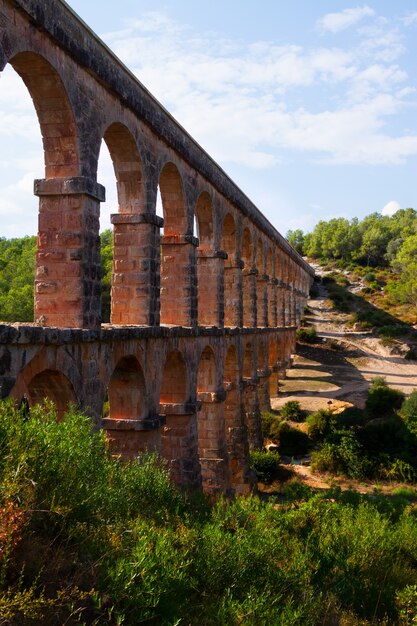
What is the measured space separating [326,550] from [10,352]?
478 cm

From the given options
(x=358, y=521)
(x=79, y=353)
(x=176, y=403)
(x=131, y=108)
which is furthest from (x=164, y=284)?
(x=358, y=521)

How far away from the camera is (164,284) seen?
534 inches

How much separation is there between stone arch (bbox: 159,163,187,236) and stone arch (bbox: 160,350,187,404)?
2934 mm

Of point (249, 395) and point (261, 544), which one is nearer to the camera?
point (261, 544)

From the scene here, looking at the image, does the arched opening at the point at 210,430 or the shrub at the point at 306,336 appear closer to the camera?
the arched opening at the point at 210,430

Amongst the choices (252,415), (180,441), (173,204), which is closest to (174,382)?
(180,441)

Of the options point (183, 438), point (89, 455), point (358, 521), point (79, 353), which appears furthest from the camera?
point (183, 438)

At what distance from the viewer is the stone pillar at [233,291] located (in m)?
19.4

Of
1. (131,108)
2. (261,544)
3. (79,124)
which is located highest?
(131,108)

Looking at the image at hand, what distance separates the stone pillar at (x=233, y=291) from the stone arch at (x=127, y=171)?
8837 mm

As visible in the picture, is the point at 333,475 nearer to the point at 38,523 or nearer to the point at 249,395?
the point at 249,395

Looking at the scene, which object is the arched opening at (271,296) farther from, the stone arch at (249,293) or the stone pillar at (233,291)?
the stone pillar at (233,291)

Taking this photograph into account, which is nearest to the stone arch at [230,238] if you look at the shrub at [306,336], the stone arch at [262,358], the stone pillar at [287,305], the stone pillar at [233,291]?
the stone pillar at [233,291]

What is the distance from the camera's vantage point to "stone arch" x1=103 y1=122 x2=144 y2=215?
1047 centimetres
